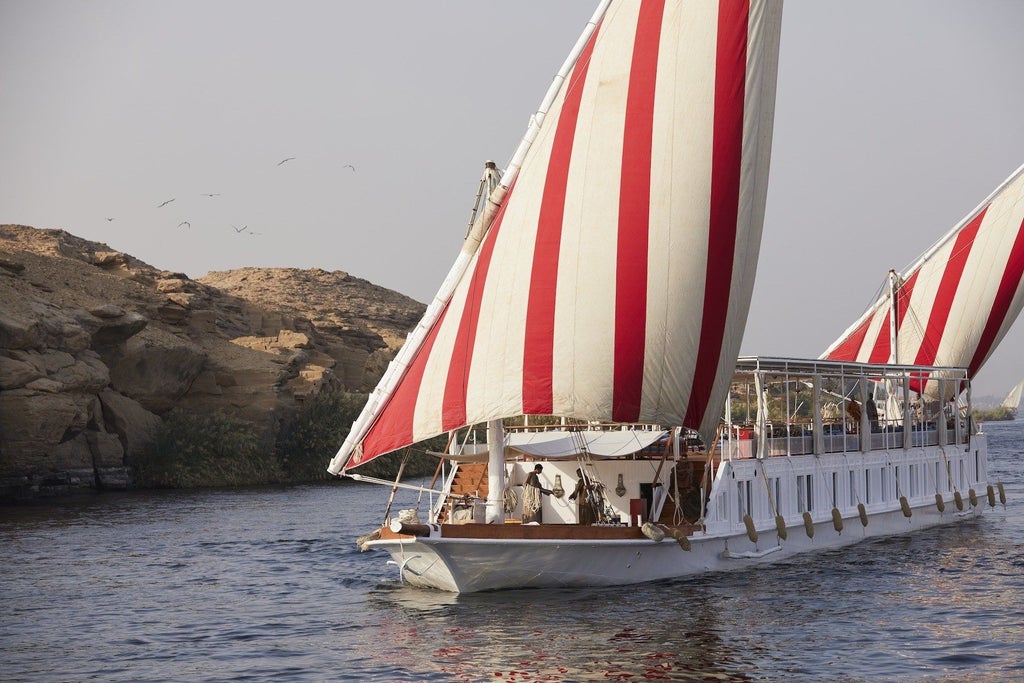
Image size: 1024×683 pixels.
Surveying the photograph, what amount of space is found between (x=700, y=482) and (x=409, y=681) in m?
12.5

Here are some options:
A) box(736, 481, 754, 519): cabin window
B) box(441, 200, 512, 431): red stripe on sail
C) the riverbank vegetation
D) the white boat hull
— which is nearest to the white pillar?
box(441, 200, 512, 431): red stripe on sail

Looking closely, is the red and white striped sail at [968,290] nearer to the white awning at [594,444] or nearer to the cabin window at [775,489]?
the cabin window at [775,489]

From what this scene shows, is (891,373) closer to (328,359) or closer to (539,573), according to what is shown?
(539,573)

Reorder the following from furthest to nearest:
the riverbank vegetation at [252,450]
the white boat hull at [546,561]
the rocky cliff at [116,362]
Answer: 1. the riverbank vegetation at [252,450]
2. the rocky cliff at [116,362]
3. the white boat hull at [546,561]

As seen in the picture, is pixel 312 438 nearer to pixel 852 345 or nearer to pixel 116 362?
pixel 116 362

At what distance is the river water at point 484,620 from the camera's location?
19.6 m

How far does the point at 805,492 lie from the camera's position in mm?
32812

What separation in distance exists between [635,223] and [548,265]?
6.55 feet

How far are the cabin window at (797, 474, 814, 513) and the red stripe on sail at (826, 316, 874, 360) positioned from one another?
2302 centimetres

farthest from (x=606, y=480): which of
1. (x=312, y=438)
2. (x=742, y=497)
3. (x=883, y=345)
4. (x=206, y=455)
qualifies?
(x=312, y=438)

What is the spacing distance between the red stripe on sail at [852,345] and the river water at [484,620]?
19237mm

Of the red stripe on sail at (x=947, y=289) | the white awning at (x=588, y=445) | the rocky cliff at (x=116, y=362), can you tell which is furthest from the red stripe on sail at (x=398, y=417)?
the rocky cliff at (x=116, y=362)

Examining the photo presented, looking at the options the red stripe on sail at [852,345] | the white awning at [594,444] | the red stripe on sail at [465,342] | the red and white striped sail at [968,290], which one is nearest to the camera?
the red stripe on sail at [465,342]

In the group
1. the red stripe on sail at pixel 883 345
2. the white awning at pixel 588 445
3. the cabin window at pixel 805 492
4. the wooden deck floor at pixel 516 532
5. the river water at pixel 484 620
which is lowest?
the river water at pixel 484 620
